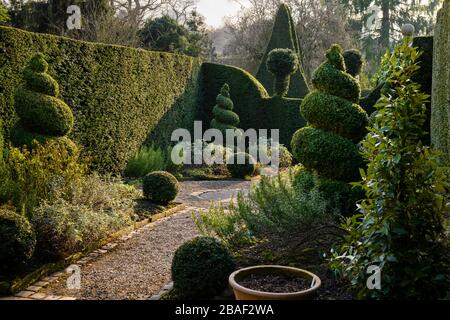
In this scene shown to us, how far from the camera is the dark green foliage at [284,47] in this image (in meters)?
18.7

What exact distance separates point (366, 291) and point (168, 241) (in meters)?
3.64

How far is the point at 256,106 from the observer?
1614 centimetres

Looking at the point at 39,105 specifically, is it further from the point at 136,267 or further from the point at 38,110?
→ the point at 136,267

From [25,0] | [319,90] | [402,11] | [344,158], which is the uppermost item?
[402,11]

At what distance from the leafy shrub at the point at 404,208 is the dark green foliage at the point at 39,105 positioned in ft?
18.7

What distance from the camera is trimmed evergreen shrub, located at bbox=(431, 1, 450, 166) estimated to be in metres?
7.27

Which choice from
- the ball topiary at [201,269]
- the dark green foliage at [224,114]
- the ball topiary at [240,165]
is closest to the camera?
the ball topiary at [201,269]

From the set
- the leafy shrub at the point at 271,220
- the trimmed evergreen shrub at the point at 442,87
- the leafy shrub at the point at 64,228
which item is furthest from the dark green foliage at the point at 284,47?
the leafy shrub at the point at 64,228

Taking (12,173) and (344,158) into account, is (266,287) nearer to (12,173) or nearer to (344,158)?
(344,158)

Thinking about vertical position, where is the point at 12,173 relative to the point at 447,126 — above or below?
below

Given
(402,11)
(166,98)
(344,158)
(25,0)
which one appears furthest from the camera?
(402,11)

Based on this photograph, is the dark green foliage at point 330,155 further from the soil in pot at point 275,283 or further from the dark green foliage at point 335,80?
the soil in pot at point 275,283
